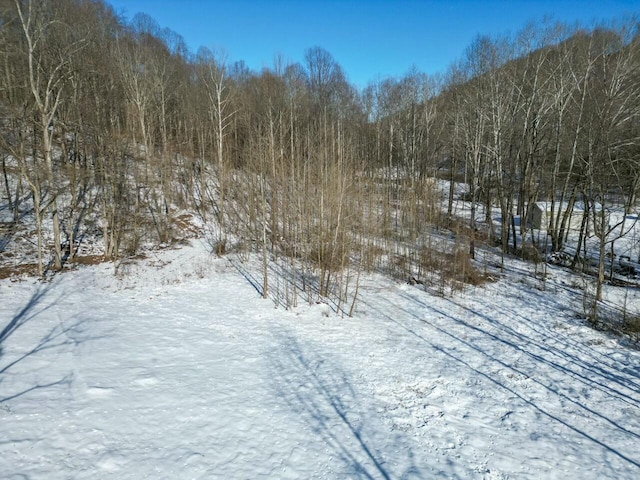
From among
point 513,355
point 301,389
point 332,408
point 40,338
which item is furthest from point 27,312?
point 513,355

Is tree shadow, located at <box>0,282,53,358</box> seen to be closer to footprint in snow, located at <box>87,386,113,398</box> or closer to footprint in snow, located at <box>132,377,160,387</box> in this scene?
footprint in snow, located at <box>87,386,113,398</box>

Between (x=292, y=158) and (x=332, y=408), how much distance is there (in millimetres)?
8603

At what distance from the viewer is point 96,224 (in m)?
19.0

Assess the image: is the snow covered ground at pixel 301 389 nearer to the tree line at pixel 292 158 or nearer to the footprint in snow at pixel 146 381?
the footprint in snow at pixel 146 381

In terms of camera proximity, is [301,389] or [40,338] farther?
[40,338]

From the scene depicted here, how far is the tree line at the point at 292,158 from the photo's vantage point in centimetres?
1356

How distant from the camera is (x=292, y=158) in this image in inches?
495

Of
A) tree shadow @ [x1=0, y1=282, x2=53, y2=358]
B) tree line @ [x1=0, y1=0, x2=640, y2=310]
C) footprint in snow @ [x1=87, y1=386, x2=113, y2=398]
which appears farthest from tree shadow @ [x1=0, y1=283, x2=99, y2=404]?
tree line @ [x1=0, y1=0, x2=640, y2=310]

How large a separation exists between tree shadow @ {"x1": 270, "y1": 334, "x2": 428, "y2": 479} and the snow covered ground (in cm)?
4

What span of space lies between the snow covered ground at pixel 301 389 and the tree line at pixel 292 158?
9.68ft

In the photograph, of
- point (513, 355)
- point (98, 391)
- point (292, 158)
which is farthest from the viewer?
point (292, 158)

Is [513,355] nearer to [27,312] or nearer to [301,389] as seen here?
[301,389]

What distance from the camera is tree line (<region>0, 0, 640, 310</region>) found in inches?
534

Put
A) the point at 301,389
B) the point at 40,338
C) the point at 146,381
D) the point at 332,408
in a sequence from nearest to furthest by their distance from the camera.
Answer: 1. the point at 332,408
2. the point at 146,381
3. the point at 301,389
4. the point at 40,338
